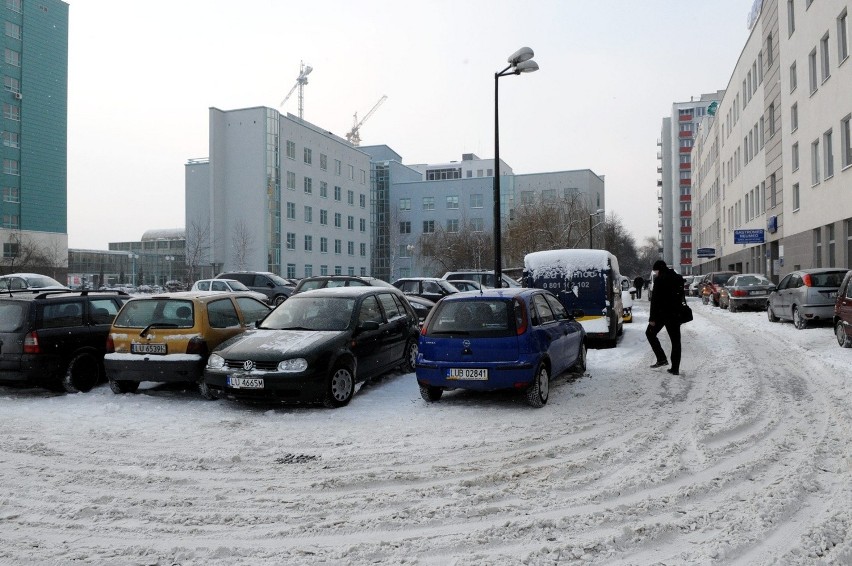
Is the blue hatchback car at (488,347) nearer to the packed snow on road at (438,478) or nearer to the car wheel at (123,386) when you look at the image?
the packed snow on road at (438,478)

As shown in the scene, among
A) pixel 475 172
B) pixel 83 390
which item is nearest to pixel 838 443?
pixel 83 390

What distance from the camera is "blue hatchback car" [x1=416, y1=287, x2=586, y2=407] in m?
7.82

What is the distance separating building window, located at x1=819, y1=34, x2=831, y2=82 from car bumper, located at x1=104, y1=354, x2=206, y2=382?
24.6 m

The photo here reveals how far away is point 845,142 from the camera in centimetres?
2191

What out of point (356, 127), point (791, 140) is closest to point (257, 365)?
point (791, 140)

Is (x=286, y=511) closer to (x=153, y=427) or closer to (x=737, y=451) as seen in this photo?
(x=153, y=427)

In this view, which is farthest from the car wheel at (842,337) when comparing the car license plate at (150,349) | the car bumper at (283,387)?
the car license plate at (150,349)

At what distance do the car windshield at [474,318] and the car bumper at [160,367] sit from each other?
3.13 meters

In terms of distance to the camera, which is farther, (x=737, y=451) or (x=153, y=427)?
(x=153, y=427)

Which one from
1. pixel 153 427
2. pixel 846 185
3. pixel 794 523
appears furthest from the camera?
pixel 846 185

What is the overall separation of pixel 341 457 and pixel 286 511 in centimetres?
140

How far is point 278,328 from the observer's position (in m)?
9.07

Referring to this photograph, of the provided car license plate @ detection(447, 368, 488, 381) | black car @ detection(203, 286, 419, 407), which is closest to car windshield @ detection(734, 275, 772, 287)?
black car @ detection(203, 286, 419, 407)

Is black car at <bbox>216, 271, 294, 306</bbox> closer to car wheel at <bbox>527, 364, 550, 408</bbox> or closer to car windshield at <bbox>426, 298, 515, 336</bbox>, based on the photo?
car windshield at <bbox>426, 298, 515, 336</bbox>
